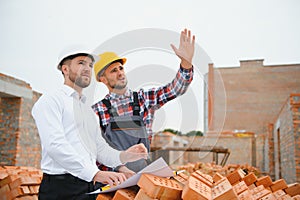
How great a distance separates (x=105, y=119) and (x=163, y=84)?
1.55 feet

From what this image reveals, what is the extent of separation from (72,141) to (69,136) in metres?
0.03

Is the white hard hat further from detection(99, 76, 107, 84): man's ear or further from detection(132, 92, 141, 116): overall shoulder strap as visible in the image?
detection(132, 92, 141, 116): overall shoulder strap

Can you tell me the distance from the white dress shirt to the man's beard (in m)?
0.05

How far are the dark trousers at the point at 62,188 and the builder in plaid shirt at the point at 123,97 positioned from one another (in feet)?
1.67

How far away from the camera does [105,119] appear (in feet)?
7.90

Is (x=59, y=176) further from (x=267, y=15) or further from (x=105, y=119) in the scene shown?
(x=267, y=15)

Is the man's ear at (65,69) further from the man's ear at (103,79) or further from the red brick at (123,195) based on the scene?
the red brick at (123,195)

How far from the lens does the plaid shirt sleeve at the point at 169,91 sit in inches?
91.4

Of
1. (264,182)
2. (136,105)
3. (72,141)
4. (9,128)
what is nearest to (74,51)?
(72,141)

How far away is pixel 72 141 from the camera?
1.85m

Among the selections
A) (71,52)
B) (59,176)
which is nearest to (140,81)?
(71,52)

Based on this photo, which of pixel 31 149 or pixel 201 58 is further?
pixel 31 149

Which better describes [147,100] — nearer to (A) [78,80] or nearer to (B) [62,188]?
(A) [78,80]

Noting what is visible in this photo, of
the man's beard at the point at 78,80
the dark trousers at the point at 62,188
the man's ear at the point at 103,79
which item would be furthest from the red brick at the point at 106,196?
the man's ear at the point at 103,79
